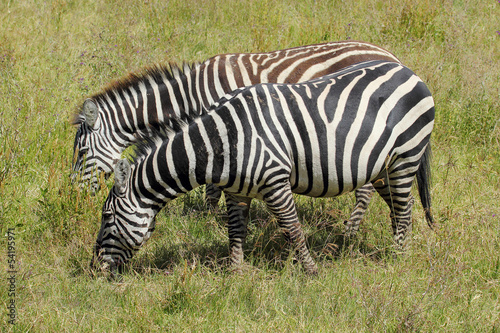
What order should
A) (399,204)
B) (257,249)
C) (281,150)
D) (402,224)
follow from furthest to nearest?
(257,249) → (402,224) → (399,204) → (281,150)

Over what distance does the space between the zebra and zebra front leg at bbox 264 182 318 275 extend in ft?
4.49

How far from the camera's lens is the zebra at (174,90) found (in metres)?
5.71

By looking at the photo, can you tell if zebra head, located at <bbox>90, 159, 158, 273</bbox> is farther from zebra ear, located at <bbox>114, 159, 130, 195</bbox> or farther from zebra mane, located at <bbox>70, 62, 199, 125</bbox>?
zebra mane, located at <bbox>70, 62, 199, 125</bbox>

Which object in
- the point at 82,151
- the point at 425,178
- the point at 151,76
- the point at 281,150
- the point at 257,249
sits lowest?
the point at 257,249

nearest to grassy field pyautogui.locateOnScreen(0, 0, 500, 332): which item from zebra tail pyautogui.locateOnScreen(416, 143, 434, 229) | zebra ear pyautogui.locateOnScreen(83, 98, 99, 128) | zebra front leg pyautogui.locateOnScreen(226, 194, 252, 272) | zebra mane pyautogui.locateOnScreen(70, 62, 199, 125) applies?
zebra front leg pyautogui.locateOnScreen(226, 194, 252, 272)

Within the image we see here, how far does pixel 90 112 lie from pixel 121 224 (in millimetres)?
1868

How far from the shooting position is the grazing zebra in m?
4.11

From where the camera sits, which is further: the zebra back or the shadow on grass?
the zebra back

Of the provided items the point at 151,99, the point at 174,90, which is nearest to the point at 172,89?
the point at 174,90

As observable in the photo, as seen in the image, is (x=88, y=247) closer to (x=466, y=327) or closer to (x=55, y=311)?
(x=55, y=311)

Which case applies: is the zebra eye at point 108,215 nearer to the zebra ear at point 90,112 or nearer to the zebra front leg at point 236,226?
the zebra front leg at point 236,226

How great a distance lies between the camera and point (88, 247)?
185 inches

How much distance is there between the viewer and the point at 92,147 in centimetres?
570

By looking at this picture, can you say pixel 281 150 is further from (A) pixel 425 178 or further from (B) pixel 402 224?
(A) pixel 425 178
